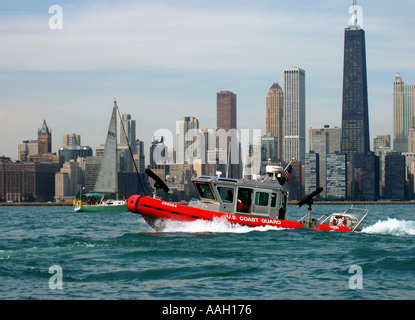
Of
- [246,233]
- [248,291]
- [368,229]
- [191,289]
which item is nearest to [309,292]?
[248,291]

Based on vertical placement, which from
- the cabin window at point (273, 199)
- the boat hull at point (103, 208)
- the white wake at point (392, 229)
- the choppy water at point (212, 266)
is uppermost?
the cabin window at point (273, 199)

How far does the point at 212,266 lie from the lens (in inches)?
860

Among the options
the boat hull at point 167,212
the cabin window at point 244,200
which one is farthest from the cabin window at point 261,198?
the boat hull at point 167,212

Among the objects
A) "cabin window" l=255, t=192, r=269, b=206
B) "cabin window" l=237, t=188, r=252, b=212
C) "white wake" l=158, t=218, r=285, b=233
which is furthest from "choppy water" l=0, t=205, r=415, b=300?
"cabin window" l=255, t=192, r=269, b=206

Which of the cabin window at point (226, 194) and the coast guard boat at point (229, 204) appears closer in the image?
the coast guard boat at point (229, 204)

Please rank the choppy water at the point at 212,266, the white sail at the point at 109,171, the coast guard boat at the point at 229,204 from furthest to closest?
1. the white sail at the point at 109,171
2. the coast guard boat at the point at 229,204
3. the choppy water at the point at 212,266

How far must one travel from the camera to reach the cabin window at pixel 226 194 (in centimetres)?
3228

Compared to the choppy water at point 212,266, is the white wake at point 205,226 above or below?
above

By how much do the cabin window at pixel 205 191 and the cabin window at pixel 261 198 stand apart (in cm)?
211

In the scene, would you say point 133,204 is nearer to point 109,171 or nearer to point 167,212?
→ point 167,212

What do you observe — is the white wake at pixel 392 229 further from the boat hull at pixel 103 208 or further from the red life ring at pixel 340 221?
the boat hull at pixel 103 208

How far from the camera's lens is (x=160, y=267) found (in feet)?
71.1

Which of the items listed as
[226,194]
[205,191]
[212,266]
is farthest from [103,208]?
[212,266]

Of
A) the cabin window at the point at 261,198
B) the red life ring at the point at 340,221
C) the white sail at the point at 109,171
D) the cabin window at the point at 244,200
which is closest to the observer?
the cabin window at the point at 244,200
